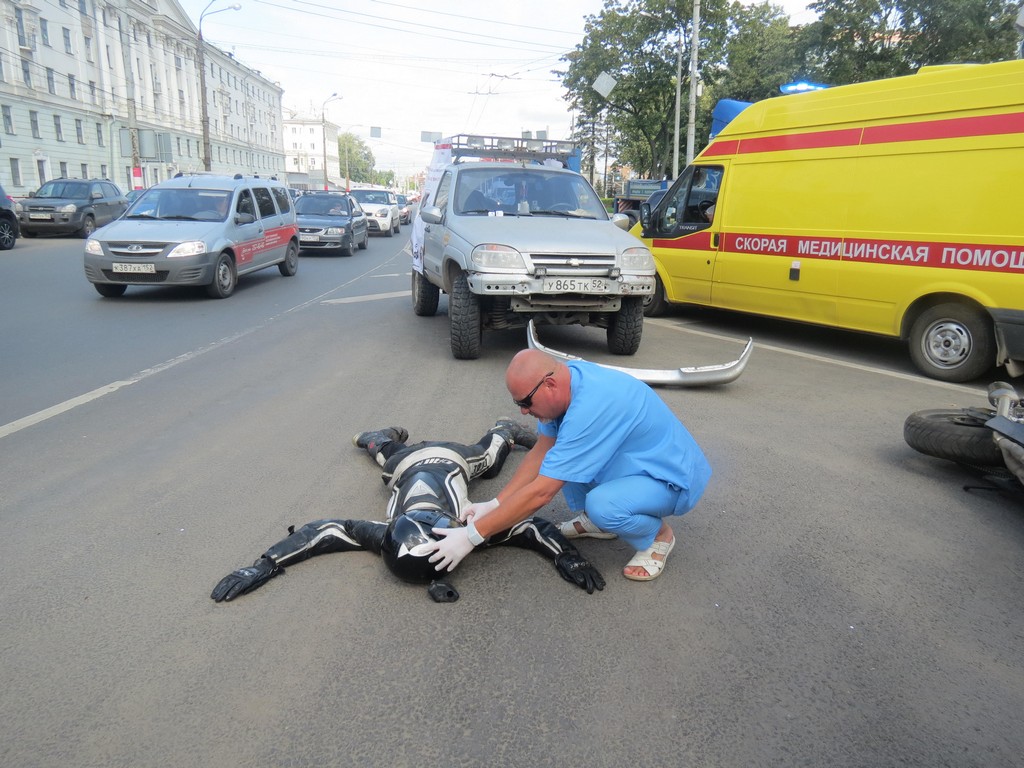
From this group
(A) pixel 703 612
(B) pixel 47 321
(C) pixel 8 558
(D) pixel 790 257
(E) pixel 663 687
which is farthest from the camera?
(B) pixel 47 321

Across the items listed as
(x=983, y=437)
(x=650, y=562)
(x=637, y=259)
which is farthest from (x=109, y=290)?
(x=983, y=437)

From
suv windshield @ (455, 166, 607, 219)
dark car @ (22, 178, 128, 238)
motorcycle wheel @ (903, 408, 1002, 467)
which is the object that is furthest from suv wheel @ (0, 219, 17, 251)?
motorcycle wheel @ (903, 408, 1002, 467)

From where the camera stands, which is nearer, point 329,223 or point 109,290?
point 109,290

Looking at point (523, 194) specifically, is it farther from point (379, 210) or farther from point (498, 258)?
point (379, 210)

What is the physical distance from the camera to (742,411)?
6188 millimetres

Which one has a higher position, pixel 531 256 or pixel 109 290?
pixel 531 256

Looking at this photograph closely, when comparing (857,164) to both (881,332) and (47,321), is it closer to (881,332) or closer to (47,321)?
(881,332)

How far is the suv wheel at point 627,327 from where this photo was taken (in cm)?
790

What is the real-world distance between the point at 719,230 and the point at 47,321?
337 inches

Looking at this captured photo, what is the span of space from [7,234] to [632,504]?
20808 mm

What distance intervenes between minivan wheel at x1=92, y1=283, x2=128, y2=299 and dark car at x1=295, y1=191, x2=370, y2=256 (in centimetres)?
804

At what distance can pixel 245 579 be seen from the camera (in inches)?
124

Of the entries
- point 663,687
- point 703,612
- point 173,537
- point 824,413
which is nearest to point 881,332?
point 824,413

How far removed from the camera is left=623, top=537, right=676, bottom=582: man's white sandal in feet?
11.0
